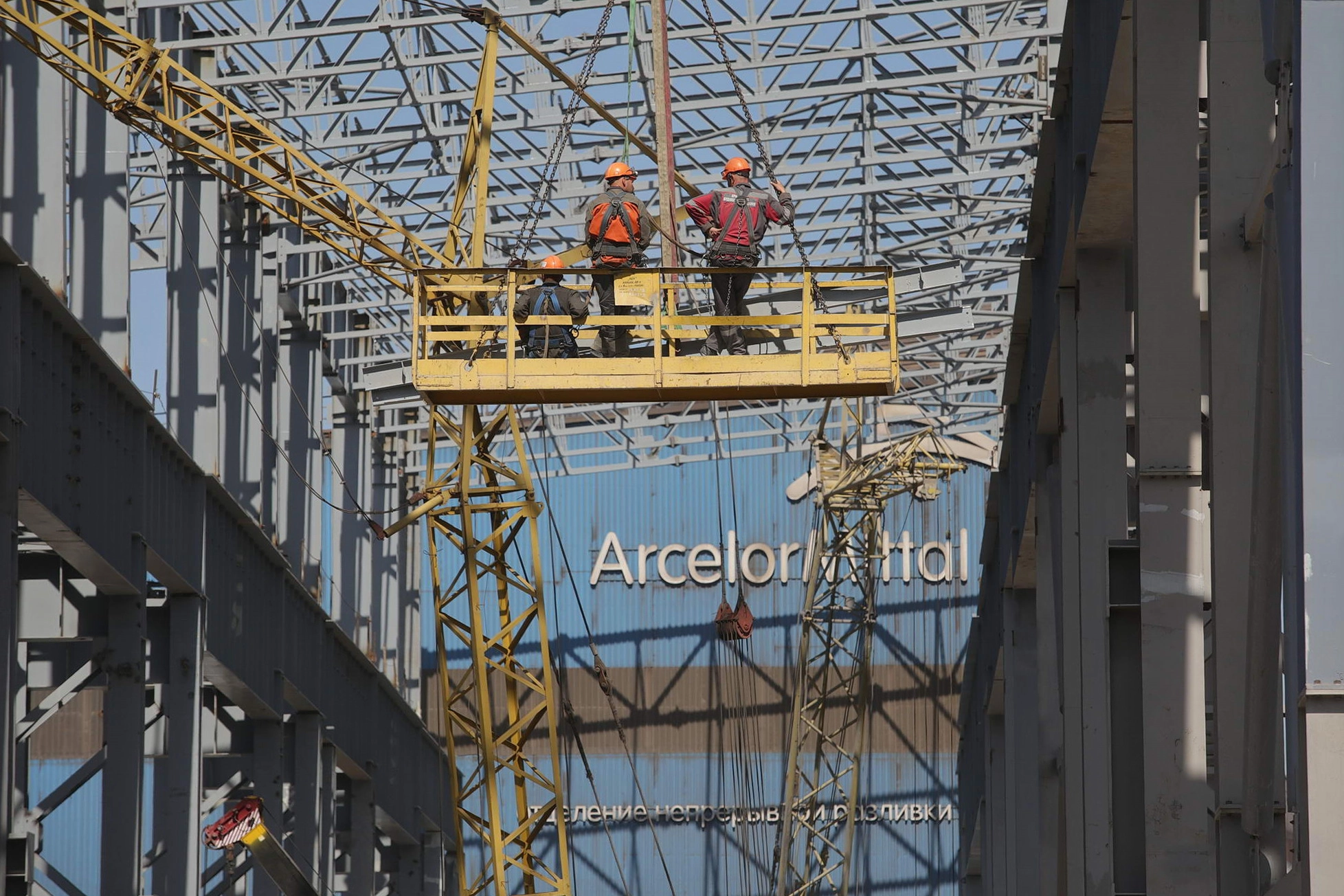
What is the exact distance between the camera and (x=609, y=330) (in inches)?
823

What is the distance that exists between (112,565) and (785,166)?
20443mm

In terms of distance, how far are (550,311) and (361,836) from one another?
20.7m

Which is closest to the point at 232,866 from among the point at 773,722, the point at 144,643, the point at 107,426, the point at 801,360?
the point at 144,643

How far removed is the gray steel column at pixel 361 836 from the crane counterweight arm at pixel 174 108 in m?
10.7

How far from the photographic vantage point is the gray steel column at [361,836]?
38625 mm

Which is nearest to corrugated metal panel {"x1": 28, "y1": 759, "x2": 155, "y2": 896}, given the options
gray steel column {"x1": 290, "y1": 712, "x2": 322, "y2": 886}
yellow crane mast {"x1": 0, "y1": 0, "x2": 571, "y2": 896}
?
gray steel column {"x1": 290, "y1": 712, "x2": 322, "y2": 886}

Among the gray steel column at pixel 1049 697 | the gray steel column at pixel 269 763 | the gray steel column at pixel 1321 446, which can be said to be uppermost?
the gray steel column at pixel 1321 446

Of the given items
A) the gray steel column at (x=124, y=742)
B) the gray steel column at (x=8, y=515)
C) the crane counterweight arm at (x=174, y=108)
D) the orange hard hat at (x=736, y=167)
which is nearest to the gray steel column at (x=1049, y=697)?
the orange hard hat at (x=736, y=167)

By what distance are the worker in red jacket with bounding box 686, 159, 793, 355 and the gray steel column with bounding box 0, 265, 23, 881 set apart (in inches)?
266

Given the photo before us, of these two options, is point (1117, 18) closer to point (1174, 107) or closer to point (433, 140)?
point (1174, 107)

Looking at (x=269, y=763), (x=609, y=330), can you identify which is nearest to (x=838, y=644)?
(x=269, y=763)

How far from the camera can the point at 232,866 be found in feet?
101

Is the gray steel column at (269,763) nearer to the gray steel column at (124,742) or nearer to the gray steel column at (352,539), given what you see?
the gray steel column at (124,742)

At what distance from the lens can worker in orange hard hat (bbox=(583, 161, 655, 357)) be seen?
2036 centimetres
